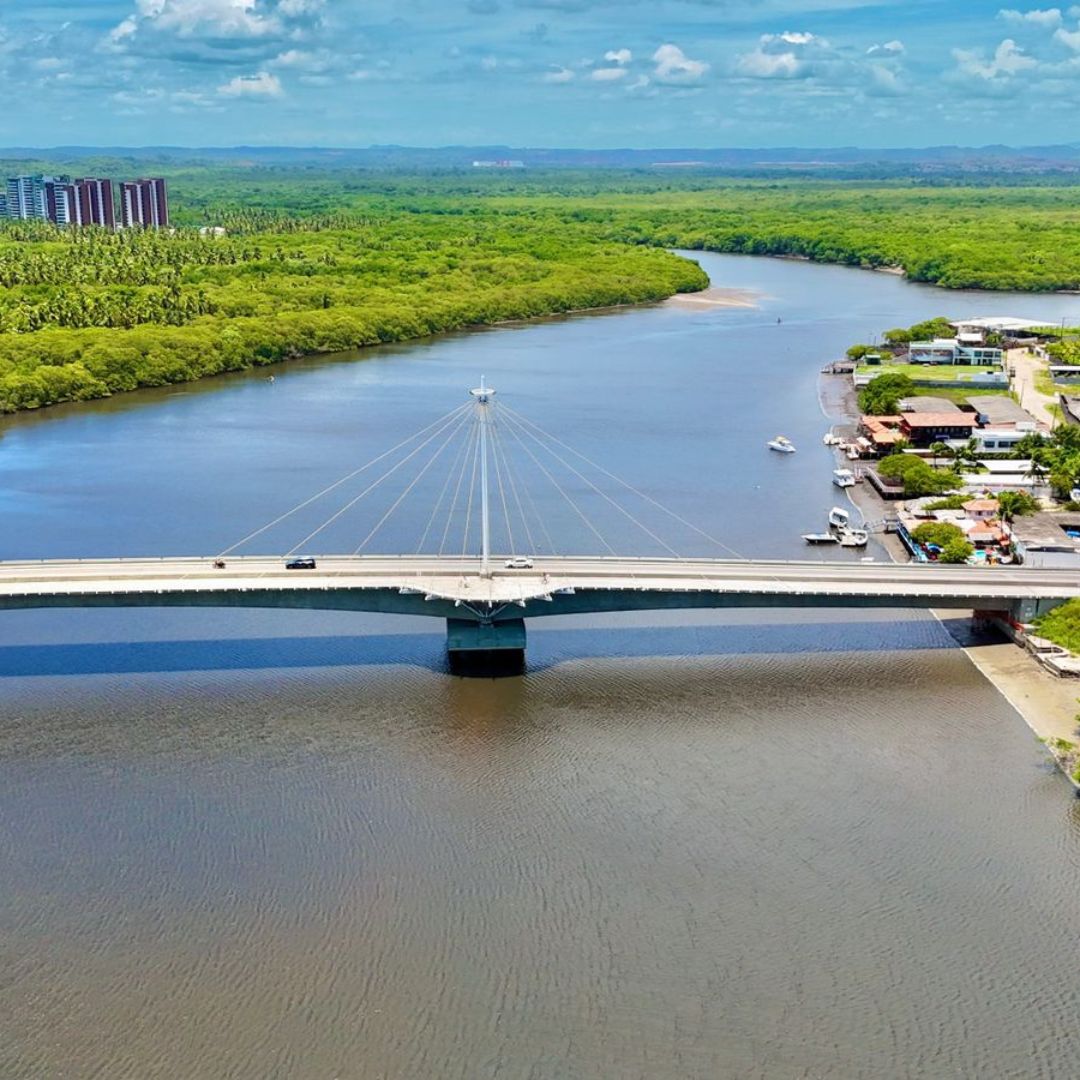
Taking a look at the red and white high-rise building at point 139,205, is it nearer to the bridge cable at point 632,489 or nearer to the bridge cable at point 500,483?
the bridge cable at point 632,489

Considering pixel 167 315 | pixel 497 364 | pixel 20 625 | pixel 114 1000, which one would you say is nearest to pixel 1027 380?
pixel 497 364

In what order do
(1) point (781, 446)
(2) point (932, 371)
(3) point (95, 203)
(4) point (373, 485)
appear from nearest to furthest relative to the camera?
(4) point (373, 485) → (1) point (781, 446) → (2) point (932, 371) → (3) point (95, 203)

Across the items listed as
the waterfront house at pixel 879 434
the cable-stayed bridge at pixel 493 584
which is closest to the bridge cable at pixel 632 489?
the cable-stayed bridge at pixel 493 584

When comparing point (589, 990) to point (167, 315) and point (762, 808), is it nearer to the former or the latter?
point (762, 808)

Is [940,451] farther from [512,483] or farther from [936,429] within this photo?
[512,483]

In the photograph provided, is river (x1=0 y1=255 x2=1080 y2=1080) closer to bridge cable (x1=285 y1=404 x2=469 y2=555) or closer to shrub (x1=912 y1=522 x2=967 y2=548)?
bridge cable (x1=285 y1=404 x2=469 y2=555)

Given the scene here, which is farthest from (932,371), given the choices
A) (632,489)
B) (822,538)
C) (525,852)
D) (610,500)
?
(525,852)
